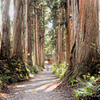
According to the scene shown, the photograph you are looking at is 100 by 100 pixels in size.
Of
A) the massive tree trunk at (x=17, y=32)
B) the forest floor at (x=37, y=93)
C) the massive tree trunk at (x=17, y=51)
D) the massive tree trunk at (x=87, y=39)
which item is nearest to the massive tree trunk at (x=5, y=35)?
the massive tree trunk at (x=17, y=51)

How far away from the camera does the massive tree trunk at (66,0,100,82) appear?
19.1 ft

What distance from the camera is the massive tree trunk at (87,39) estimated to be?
5809 millimetres

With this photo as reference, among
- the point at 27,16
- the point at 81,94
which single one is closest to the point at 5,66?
the point at 81,94

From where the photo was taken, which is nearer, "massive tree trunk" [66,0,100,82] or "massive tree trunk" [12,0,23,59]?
"massive tree trunk" [66,0,100,82]

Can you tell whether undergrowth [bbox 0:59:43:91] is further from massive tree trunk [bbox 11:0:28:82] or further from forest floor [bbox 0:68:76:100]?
forest floor [bbox 0:68:76:100]

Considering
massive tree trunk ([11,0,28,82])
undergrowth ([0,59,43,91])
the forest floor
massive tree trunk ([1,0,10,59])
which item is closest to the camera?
the forest floor

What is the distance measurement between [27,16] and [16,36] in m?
8.71

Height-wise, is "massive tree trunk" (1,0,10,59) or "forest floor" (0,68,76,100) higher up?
"massive tree trunk" (1,0,10,59)

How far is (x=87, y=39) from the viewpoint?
19.8 ft

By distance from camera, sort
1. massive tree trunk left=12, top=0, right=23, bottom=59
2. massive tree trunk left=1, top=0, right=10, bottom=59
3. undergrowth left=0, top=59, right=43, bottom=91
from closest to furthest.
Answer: undergrowth left=0, top=59, right=43, bottom=91
massive tree trunk left=1, top=0, right=10, bottom=59
massive tree trunk left=12, top=0, right=23, bottom=59

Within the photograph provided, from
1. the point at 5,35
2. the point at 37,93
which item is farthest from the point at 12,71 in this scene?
the point at 37,93

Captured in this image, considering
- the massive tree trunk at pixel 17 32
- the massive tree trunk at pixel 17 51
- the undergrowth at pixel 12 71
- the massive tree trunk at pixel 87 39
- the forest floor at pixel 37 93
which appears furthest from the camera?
the massive tree trunk at pixel 17 32

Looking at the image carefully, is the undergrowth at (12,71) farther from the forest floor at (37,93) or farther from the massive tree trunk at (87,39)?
the massive tree trunk at (87,39)

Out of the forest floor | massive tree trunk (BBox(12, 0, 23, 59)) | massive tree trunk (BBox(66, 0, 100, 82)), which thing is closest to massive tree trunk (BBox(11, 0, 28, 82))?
massive tree trunk (BBox(12, 0, 23, 59))
